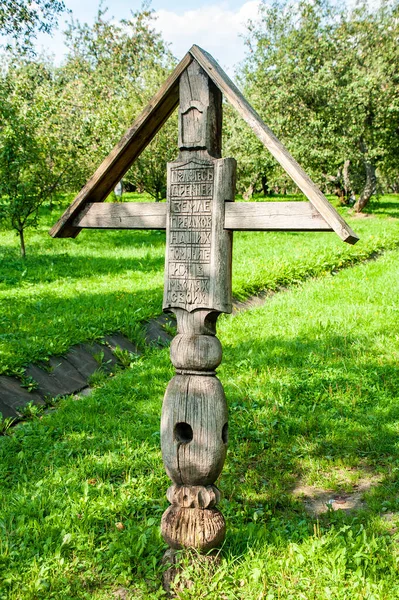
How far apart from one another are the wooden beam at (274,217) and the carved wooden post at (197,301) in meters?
0.08

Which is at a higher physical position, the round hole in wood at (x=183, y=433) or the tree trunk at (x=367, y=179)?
the tree trunk at (x=367, y=179)

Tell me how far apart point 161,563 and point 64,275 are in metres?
9.31

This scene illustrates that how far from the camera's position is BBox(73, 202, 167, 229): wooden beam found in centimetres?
361

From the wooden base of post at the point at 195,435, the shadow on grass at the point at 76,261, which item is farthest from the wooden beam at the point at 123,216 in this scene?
the shadow on grass at the point at 76,261

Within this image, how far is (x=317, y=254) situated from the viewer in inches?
580

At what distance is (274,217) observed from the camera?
3141mm

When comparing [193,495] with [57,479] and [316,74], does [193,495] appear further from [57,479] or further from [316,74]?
[316,74]

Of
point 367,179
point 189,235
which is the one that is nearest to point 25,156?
point 189,235

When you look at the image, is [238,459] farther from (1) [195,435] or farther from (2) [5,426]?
(2) [5,426]

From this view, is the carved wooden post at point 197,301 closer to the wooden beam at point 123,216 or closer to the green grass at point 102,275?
the wooden beam at point 123,216

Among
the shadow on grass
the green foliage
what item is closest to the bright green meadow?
the green foliage

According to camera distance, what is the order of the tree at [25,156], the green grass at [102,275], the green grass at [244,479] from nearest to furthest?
the green grass at [244,479]
the green grass at [102,275]
the tree at [25,156]

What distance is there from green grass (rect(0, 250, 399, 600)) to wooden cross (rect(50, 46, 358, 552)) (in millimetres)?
389

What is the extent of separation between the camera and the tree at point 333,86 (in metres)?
23.7
